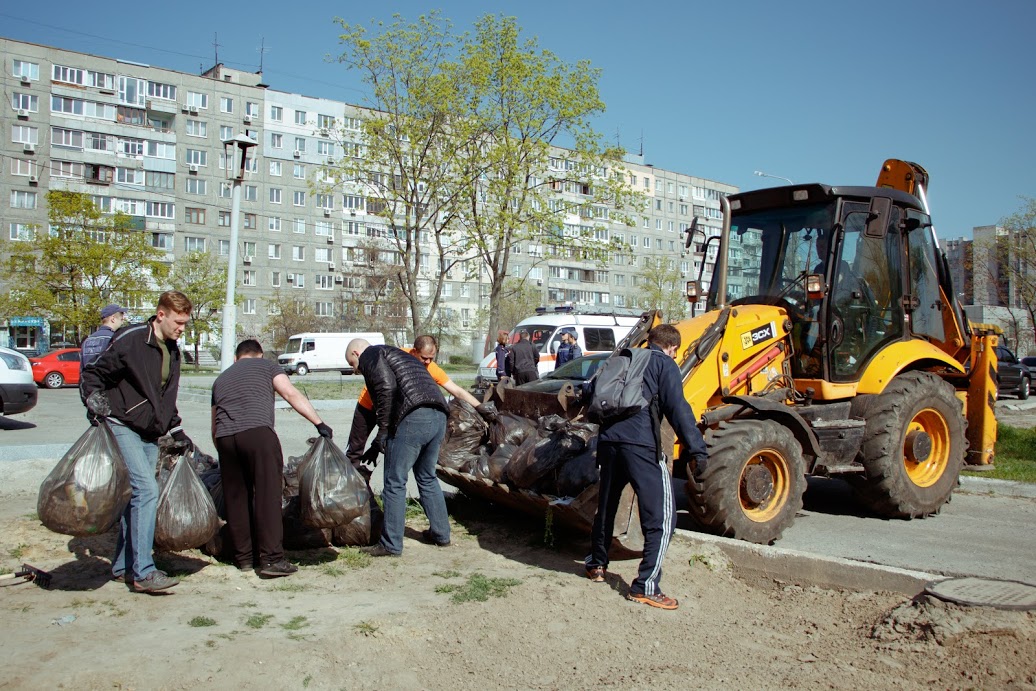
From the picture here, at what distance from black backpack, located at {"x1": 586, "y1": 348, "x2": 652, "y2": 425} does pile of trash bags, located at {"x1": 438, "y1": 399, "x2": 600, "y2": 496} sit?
3.04ft

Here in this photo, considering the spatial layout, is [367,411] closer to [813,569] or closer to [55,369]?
[813,569]

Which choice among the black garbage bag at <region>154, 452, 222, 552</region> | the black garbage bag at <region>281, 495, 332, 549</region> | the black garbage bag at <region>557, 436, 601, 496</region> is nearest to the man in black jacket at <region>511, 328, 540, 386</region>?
the black garbage bag at <region>557, 436, 601, 496</region>

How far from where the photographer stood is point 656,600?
5.15 meters

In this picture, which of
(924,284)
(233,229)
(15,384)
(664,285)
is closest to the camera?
(924,284)

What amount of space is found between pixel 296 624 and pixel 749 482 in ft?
11.7

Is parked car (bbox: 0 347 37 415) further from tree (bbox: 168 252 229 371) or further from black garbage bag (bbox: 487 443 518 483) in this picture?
tree (bbox: 168 252 229 371)

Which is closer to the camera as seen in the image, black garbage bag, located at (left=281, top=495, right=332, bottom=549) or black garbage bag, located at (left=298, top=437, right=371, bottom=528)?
black garbage bag, located at (left=298, top=437, right=371, bottom=528)

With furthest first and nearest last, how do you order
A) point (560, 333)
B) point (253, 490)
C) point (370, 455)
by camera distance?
point (560, 333), point (370, 455), point (253, 490)

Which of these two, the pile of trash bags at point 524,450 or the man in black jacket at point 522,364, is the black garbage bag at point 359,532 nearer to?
the pile of trash bags at point 524,450

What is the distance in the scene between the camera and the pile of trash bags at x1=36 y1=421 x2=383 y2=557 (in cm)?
482

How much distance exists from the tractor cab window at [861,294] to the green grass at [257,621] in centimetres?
548

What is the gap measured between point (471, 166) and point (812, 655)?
24128mm

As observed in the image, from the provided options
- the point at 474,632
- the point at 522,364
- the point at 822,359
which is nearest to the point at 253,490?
the point at 474,632

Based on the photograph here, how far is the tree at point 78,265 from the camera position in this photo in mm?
38719
